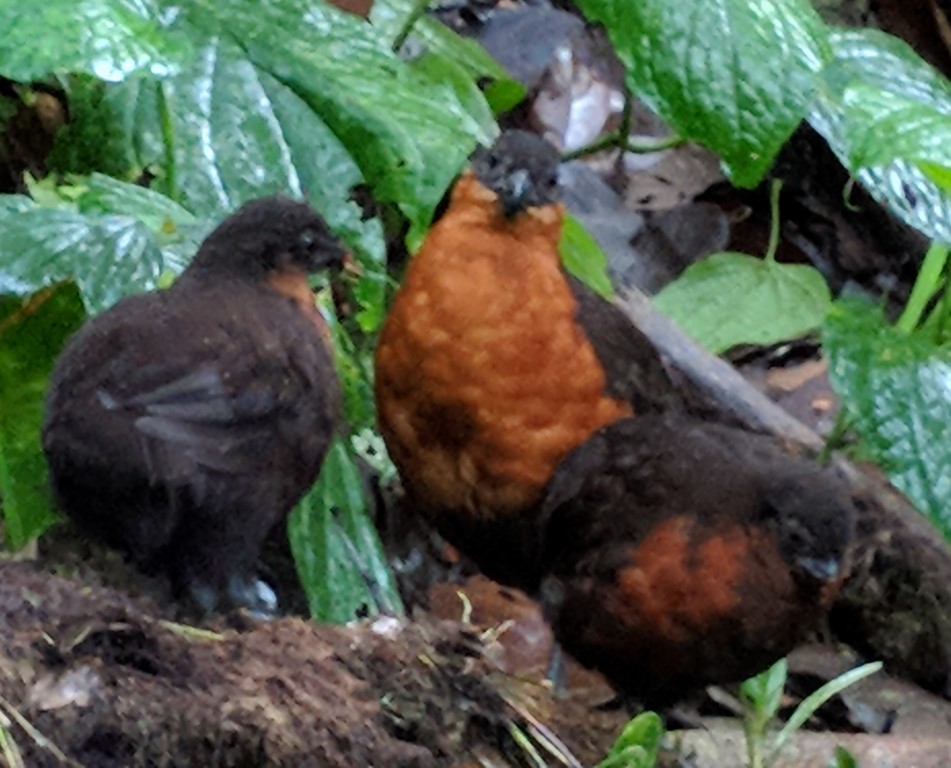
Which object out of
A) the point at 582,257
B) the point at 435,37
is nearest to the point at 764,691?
the point at 582,257

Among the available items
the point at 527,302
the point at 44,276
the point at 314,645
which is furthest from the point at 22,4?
the point at 527,302

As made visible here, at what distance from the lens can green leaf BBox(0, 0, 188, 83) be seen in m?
2.32

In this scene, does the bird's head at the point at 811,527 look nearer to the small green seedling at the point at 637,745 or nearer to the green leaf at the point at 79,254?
the small green seedling at the point at 637,745

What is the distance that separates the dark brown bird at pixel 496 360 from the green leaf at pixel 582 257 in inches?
18.6

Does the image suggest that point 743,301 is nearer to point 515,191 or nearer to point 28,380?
point 515,191

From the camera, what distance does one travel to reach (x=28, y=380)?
3.12m

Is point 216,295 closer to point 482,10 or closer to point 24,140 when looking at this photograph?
point 24,140

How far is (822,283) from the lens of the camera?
4.52 metres

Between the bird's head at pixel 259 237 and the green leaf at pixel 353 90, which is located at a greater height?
the green leaf at pixel 353 90

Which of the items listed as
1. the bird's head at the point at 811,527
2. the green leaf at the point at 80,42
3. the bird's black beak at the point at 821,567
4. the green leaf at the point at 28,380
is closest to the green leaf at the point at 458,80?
the green leaf at the point at 28,380

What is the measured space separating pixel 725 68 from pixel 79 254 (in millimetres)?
1085

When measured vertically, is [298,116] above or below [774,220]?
above

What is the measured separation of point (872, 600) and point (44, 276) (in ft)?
7.12

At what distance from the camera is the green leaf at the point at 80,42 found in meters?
2.32
